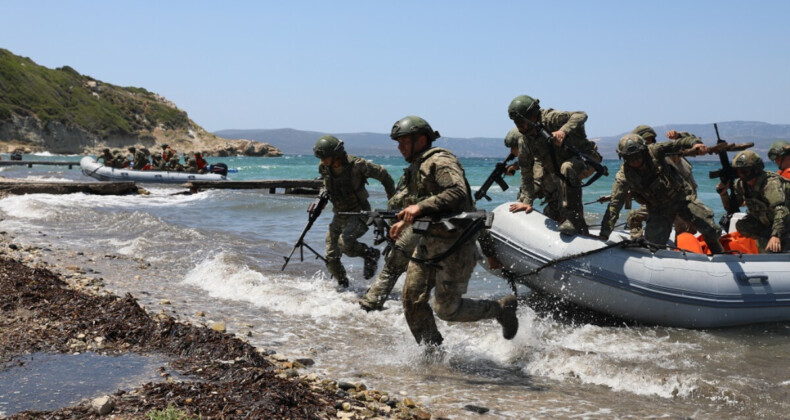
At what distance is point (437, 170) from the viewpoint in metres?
5.14

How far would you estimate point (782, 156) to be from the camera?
8.34 m

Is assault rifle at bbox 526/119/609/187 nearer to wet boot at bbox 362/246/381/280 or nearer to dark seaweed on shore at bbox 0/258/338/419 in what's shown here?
wet boot at bbox 362/246/381/280

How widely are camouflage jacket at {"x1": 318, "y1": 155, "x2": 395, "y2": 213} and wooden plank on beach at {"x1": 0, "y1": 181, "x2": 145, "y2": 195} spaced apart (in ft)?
51.4

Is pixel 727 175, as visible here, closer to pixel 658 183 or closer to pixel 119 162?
pixel 658 183

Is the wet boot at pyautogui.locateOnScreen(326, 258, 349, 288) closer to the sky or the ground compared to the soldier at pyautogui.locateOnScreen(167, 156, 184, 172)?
closer to the ground

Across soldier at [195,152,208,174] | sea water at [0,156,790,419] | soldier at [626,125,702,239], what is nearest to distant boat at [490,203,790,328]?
sea water at [0,156,790,419]

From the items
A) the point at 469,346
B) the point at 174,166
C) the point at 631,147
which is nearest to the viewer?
the point at 469,346

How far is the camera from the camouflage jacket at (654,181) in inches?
283

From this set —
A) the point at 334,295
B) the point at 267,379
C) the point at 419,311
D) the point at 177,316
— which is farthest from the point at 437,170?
the point at 334,295

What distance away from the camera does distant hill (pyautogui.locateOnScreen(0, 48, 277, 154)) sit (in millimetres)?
90188

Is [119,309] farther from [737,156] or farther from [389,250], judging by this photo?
[737,156]

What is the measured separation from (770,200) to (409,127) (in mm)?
4440

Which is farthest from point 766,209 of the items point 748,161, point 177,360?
point 177,360

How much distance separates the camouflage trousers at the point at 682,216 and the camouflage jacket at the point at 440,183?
2.89 meters
